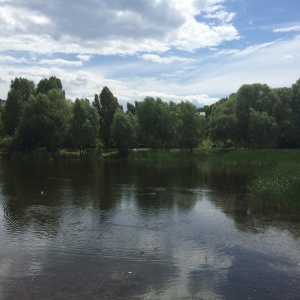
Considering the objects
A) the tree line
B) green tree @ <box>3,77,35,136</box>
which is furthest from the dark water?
green tree @ <box>3,77,35,136</box>

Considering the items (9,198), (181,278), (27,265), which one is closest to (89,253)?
(27,265)

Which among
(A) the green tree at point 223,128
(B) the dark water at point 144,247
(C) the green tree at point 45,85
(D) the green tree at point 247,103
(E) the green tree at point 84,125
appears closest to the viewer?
(B) the dark water at point 144,247

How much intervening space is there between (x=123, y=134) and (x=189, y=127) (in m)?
14.7

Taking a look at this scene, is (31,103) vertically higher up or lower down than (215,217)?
higher up

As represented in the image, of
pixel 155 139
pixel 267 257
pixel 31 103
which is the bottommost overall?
pixel 267 257

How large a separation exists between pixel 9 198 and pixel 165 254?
15774 millimetres

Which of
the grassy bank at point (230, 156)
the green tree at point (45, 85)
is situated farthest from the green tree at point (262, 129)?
the green tree at point (45, 85)

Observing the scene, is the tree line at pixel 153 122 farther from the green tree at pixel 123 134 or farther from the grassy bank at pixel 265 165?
the grassy bank at pixel 265 165

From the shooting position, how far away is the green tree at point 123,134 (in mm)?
78188

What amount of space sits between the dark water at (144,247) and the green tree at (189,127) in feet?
174

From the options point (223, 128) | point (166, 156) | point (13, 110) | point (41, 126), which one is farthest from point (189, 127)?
point (13, 110)

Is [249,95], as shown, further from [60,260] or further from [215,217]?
[60,260]

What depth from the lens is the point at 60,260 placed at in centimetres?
1304

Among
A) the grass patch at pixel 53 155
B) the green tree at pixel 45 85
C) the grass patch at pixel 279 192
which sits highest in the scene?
the green tree at pixel 45 85
